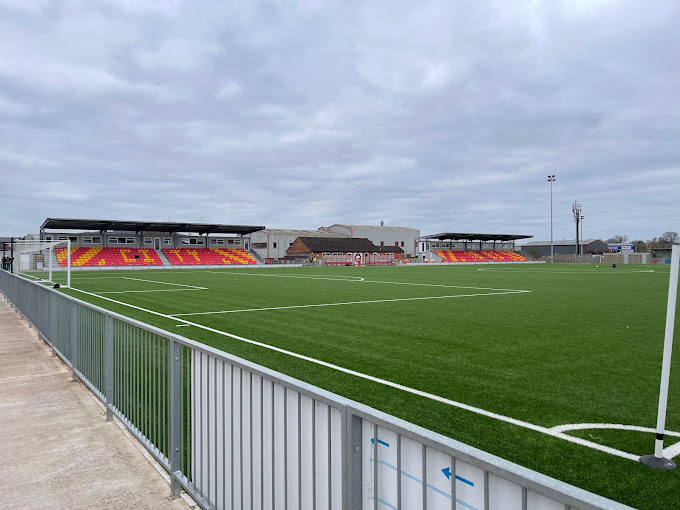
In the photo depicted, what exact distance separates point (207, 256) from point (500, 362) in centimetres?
7236

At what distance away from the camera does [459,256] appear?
104750 millimetres

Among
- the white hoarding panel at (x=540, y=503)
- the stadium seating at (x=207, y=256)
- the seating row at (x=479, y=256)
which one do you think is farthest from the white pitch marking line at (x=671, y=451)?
the seating row at (x=479, y=256)

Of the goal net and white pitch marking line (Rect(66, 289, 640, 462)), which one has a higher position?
the goal net

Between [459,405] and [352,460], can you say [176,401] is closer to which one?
[352,460]

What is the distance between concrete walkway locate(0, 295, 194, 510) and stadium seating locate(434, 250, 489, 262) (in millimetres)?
98119

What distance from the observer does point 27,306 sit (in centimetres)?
1289

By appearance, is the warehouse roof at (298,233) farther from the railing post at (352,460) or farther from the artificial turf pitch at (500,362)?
the railing post at (352,460)

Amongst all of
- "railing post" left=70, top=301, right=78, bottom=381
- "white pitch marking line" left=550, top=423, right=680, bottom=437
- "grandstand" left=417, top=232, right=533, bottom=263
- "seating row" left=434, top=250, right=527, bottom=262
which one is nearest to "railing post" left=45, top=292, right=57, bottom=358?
"railing post" left=70, top=301, right=78, bottom=381

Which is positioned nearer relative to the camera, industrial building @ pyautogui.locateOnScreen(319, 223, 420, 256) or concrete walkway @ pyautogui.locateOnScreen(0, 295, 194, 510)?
concrete walkway @ pyautogui.locateOnScreen(0, 295, 194, 510)

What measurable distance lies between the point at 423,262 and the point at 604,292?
73820mm

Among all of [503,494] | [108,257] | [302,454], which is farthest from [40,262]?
[503,494]

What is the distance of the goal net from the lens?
1266 inches

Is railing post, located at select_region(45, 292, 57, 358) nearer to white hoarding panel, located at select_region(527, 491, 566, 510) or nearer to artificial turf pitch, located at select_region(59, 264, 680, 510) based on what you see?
artificial turf pitch, located at select_region(59, 264, 680, 510)

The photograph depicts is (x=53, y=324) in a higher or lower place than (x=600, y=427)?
higher
